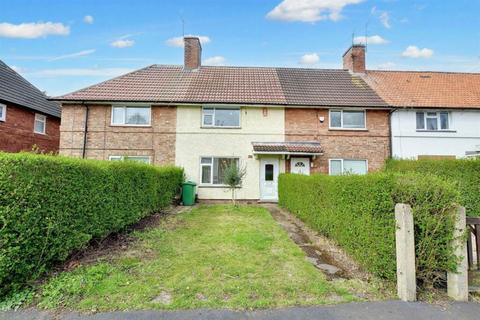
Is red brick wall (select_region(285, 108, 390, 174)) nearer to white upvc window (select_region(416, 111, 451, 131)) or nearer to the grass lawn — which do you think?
white upvc window (select_region(416, 111, 451, 131))

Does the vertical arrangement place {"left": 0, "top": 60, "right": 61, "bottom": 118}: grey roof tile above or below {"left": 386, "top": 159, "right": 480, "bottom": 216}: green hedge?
above

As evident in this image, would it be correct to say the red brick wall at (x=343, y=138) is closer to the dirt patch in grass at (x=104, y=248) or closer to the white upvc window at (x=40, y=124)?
the dirt patch in grass at (x=104, y=248)

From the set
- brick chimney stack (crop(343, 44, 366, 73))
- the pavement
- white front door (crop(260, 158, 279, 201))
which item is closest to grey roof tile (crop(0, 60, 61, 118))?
white front door (crop(260, 158, 279, 201))

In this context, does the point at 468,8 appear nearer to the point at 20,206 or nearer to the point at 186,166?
the point at 186,166

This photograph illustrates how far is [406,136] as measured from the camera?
14.3m

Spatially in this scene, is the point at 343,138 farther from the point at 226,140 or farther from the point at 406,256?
the point at 406,256

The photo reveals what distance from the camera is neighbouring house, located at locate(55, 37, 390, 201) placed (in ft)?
45.7

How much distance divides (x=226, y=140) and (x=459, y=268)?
1166 centimetres

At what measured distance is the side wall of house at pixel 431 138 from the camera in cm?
1428

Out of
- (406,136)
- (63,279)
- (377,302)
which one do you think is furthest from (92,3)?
(406,136)

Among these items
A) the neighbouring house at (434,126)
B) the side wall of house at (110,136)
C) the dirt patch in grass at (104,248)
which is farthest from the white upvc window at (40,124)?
the neighbouring house at (434,126)

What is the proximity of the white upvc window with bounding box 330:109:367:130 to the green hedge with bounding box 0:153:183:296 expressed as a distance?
40.1 feet

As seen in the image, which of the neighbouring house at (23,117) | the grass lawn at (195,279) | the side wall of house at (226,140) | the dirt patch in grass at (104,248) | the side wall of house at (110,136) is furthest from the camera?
the neighbouring house at (23,117)

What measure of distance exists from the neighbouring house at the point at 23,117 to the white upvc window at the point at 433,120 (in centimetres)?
2102
